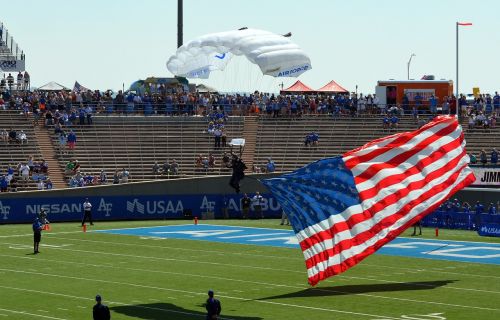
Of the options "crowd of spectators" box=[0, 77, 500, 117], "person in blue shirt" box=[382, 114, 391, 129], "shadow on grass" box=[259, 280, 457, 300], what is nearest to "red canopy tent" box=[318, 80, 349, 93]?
"crowd of spectators" box=[0, 77, 500, 117]

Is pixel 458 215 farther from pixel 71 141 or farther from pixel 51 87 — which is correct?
pixel 51 87

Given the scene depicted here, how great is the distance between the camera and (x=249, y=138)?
62875 millimetres

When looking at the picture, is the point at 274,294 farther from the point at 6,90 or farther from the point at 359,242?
the point at 6,90

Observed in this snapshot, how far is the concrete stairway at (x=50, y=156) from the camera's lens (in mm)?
56969

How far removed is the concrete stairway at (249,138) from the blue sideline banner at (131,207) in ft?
12.8

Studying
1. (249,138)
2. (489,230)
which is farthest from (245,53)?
(489,230)

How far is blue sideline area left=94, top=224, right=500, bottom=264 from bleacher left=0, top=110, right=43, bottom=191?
34.0 feet

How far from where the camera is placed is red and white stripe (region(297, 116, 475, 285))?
2605cm

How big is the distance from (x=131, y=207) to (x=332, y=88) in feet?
84.5

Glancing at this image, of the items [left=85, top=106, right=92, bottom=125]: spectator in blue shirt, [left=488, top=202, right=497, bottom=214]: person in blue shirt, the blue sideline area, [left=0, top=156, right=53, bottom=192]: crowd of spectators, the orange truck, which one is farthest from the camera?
the orange truck

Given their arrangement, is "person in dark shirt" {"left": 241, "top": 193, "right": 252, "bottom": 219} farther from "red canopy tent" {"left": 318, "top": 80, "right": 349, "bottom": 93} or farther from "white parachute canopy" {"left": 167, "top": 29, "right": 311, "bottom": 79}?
"red canopy tent" {"left": 318, "top": 80, "right": 349, "bottom": 93}

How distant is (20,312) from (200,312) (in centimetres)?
424

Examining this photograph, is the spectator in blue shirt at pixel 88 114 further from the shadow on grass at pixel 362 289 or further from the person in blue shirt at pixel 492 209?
the shadow on grass at pixel 362 289

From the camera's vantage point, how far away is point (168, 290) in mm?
30016
